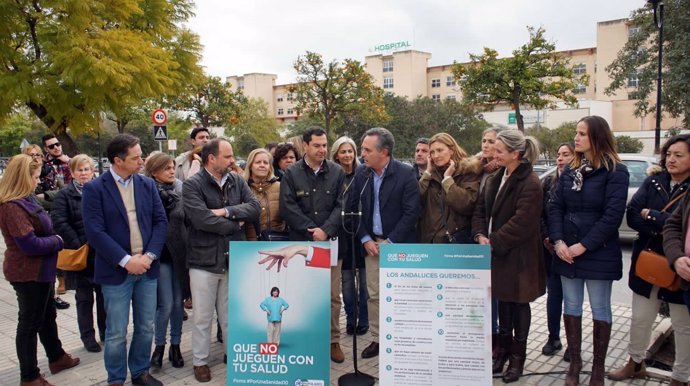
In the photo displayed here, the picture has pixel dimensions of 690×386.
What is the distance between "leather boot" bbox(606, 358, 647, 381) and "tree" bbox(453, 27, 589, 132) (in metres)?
19.7

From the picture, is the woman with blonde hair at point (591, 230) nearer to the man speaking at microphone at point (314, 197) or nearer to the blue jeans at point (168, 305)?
the man speaking at microphone at point (314, 197)

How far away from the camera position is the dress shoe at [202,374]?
4387mm

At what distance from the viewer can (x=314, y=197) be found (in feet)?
15.7

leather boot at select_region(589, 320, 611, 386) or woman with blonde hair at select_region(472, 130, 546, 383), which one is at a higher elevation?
woman with blonde hair at select_region(472, 130, 546, 383)

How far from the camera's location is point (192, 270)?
14.4 ft

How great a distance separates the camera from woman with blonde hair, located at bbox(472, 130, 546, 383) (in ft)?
13.3

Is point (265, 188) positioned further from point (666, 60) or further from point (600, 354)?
point (666, 60)

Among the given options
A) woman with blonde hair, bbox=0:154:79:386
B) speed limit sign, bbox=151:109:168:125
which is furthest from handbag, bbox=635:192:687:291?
speed limit sign, bbox=151:109:168:125

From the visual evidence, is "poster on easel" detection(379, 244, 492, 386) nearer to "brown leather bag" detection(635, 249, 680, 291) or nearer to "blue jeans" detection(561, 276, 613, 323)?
"blue jeans" detection(561, 276, 613, 323)

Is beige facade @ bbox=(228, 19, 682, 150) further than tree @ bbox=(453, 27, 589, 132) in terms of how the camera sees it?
Yes

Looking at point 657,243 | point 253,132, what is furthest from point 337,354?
point 253,132

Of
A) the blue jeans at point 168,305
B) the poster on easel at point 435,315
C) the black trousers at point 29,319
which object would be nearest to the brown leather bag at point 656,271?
the poster on easel at point 435,315

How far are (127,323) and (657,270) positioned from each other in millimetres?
4074

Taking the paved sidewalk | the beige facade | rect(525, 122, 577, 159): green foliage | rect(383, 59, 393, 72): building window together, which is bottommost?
the paved sidewalk
